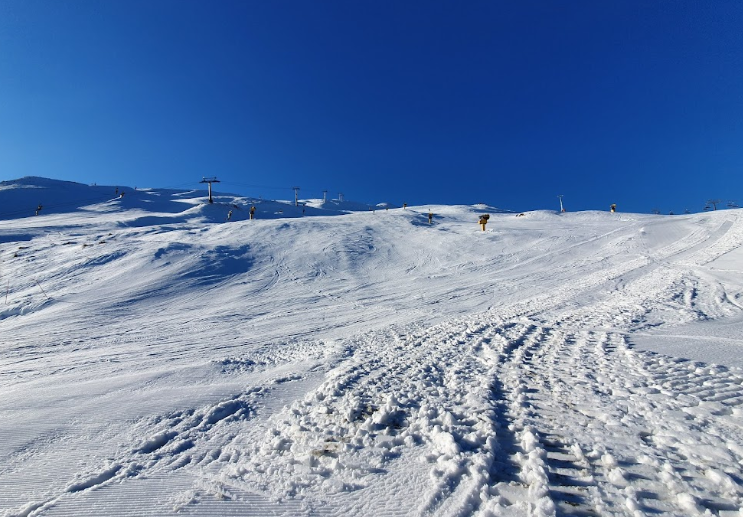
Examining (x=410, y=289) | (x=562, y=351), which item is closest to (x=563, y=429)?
(x=562, y=351)

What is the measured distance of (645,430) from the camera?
3020mm

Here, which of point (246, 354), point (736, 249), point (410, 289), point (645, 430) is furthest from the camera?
point (736, 249)

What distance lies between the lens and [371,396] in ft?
13.0

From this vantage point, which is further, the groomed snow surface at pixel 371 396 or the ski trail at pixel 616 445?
the groomed snow surface at pixel 371 396

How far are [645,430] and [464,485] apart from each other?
71.7 inches

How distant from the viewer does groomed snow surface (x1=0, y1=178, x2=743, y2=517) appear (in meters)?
2.47

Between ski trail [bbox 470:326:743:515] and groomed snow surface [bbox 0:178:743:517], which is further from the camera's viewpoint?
groomed snow surface [bbox 0:178:743:517]

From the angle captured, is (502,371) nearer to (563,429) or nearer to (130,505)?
(563,429)

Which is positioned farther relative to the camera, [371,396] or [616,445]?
[371,396]

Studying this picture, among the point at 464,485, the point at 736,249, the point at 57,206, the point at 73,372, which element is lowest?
the point at 73,372

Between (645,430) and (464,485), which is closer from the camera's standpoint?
(464,485)

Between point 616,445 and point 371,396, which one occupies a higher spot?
point 616,445

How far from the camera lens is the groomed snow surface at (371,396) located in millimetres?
2469

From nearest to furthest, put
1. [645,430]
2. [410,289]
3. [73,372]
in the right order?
[645,430] → [73,372] → [410,289]
